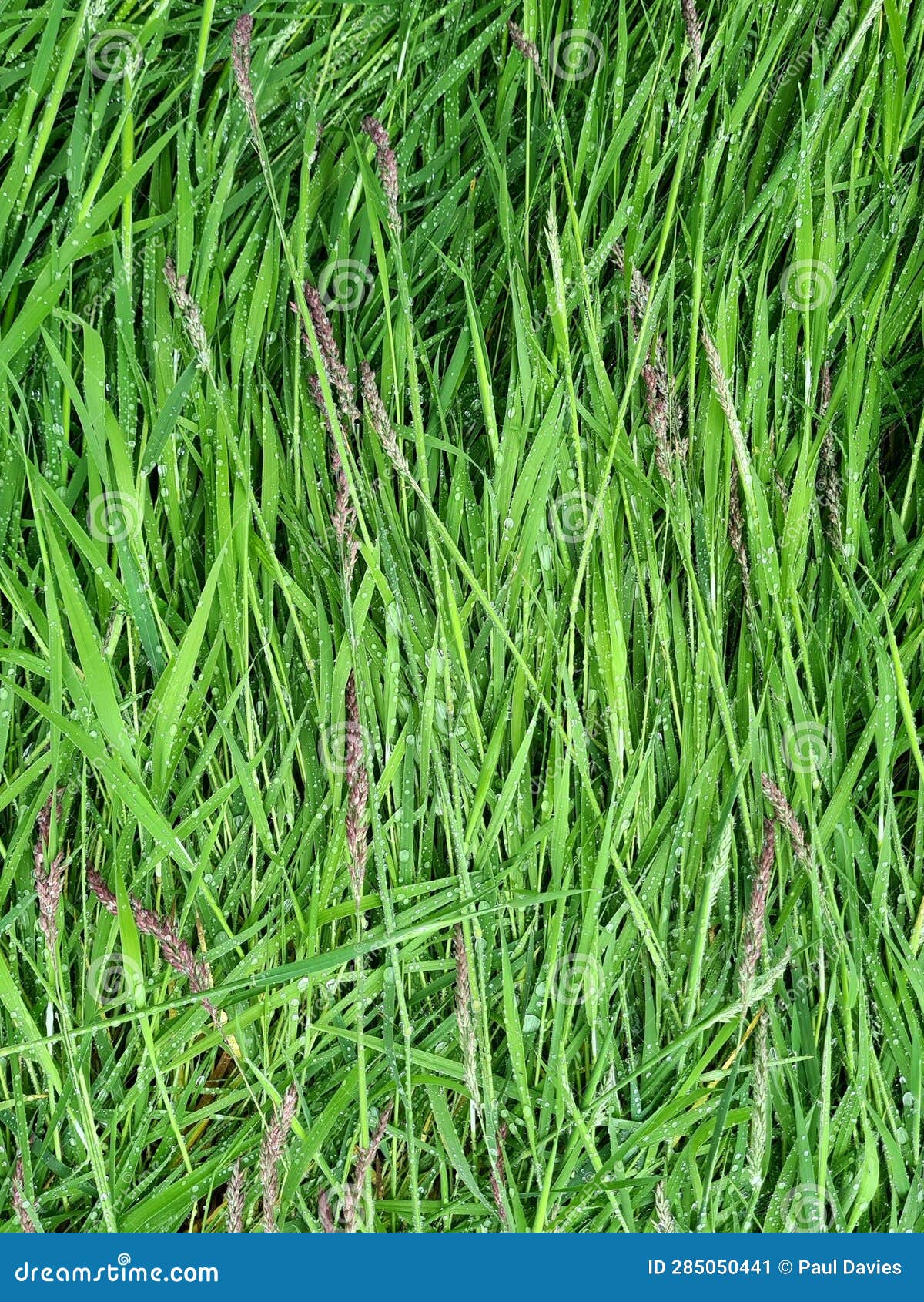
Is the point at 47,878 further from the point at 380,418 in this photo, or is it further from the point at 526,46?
the point at 526,46

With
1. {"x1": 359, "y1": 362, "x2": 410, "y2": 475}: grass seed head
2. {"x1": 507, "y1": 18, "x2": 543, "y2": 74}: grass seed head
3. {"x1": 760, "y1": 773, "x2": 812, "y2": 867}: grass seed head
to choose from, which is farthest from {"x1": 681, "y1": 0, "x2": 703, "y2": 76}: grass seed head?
{"x1": 760, "y1": 773, "x2": 812, "y2": 867}: grass seed head

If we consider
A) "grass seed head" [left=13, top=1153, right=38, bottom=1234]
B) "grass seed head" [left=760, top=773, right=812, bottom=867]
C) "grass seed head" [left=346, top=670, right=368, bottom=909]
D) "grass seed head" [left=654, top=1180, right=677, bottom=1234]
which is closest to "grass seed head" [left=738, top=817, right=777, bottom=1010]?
"grass seed head" [left=760, top=773, right=812, bottom=867]

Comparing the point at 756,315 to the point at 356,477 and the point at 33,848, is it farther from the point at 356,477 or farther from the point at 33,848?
the point at 33,848

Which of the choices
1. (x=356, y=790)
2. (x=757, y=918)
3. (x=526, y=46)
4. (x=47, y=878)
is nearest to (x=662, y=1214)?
(x=757, y=918)

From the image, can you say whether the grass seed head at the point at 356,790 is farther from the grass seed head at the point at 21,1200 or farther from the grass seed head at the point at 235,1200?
the grass seed head at the point at 21,1200

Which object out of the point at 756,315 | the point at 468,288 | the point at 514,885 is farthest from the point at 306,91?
the point at 514,885

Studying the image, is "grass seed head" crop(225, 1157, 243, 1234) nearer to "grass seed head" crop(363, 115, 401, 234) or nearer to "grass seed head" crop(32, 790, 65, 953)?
"grass seed head" crop(32, 790, 65, 953)

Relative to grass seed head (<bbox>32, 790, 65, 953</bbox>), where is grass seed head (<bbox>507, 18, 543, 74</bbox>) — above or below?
above

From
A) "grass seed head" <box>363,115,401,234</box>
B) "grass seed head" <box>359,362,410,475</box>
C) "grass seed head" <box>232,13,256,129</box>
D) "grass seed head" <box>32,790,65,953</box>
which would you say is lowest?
"grass seed head" <box>32,790,65,953</box>

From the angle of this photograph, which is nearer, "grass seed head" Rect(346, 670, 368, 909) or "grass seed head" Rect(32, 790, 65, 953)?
"grass seed head" Rect(346, 670, 368, 909)
